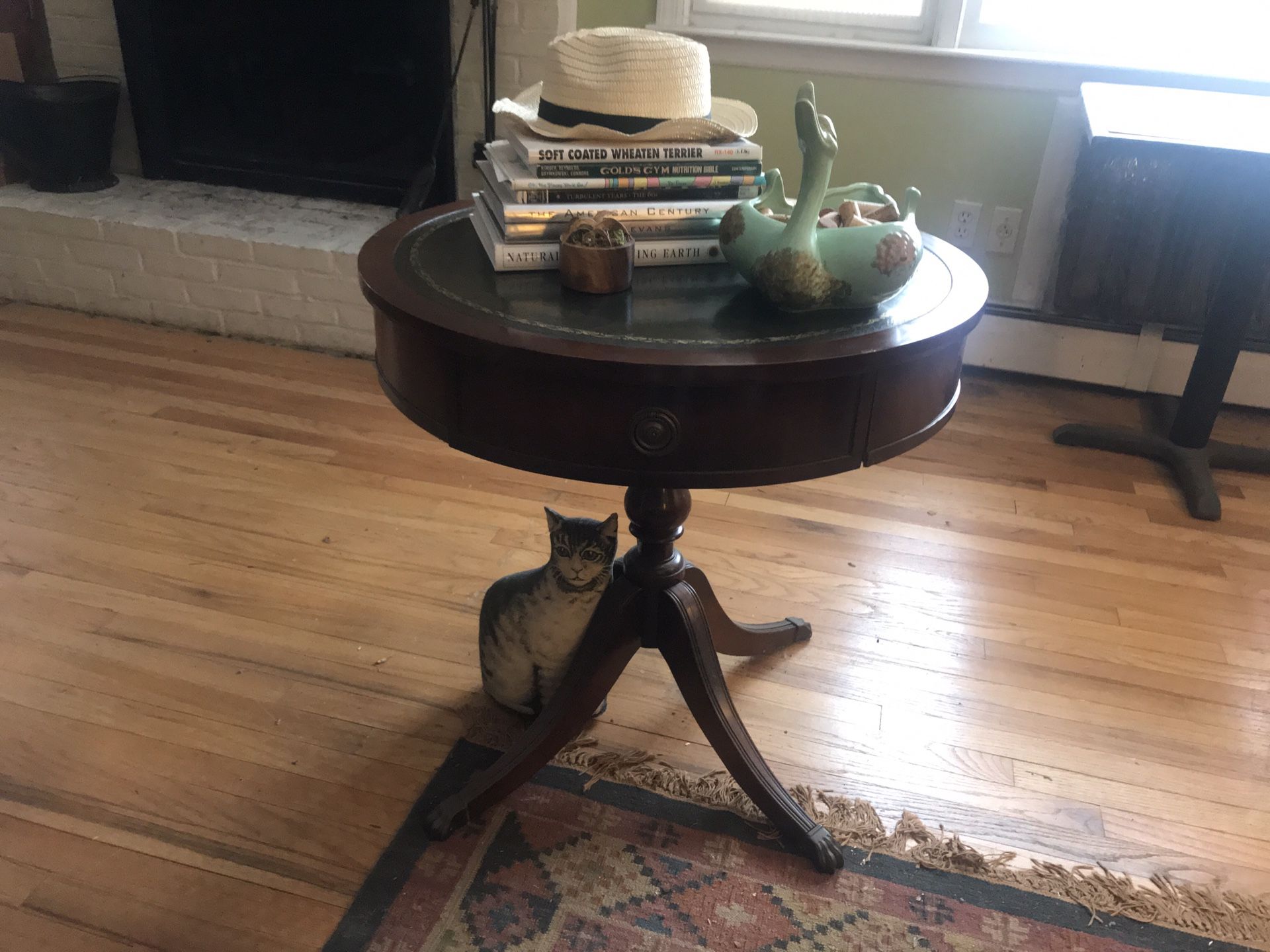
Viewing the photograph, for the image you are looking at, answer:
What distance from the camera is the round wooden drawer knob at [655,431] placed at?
852mm

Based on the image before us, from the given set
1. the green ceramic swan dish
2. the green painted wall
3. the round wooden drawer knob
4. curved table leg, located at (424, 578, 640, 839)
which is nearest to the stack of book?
the green ceramic swan dish

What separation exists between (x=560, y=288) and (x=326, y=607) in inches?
33.9

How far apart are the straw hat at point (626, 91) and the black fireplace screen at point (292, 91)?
1.58 meters

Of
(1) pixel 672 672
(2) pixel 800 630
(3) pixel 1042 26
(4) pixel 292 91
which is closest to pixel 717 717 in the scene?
(1) pixel 672 672

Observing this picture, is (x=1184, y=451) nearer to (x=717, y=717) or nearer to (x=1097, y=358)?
(x=1097, y=358)

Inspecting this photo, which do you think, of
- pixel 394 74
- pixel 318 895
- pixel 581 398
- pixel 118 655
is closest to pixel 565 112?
pixel 581 398

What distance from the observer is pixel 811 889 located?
1159 mm

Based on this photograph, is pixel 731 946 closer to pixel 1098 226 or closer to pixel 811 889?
pixel 811 889

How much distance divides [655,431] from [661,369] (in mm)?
61

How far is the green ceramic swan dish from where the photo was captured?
2.91 feet

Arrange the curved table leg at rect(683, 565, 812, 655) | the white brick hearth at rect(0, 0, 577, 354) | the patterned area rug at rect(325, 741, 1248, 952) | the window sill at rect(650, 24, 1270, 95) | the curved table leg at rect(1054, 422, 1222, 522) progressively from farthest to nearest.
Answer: the white brick hearth at rect(0, 0, 577, 354) → the window sill at rect(650, 24, 1270, 95) → the curved table leg at rect(1054, 422, 1222, 522) → the curved table leg at rect(683, 565, 812, 655) → the patterned area rug at rect(325, 741, 1248, 952)

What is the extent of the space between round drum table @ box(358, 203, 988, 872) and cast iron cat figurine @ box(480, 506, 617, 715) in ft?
0.91

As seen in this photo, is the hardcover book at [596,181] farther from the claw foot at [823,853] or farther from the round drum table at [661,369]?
the claw foot at [823,853]

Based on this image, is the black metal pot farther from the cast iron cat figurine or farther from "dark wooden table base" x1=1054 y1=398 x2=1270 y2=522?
"dark wooden table base" x1=1054 y1=398 x2=1270 y2=522
